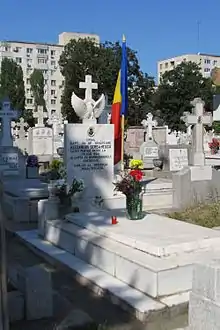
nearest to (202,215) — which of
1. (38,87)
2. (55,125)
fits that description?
(55,125)

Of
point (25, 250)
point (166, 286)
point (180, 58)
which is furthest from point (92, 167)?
point (180, 58)

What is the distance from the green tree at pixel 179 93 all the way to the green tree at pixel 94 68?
7820mm

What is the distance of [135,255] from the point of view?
4.81 metres

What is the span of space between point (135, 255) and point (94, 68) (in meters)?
→ 48.2

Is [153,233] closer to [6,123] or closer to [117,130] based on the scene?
[117,130]

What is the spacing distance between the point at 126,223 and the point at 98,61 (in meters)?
46.7

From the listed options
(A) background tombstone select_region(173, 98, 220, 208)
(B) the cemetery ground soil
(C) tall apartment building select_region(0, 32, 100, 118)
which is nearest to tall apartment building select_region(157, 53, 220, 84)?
(C) tall apartment building select_region(0, 32, 100, 118)

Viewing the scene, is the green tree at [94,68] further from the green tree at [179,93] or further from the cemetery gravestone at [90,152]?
the cemetery gravestone at [90,152]

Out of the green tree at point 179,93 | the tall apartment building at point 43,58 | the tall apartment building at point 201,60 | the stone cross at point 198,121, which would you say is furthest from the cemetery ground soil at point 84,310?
the tall apartment building at point 201,60

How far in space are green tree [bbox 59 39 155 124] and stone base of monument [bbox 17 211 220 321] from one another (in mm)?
43870

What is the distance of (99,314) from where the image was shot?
4227 mm

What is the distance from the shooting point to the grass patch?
24.9 ft

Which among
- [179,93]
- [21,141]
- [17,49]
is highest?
[17,49]

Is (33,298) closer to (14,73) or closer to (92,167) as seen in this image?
(92,167)
